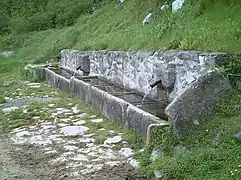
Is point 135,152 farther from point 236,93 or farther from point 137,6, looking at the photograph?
point 137,6

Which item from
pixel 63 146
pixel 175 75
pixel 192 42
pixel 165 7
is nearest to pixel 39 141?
pixel 63 146

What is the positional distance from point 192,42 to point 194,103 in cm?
223

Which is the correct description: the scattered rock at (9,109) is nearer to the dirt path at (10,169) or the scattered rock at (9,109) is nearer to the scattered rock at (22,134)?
the scattered rock at (22,134)

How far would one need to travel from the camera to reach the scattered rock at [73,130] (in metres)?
7.17

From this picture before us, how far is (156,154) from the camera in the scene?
17.2 feet

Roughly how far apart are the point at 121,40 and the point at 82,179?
6286mm

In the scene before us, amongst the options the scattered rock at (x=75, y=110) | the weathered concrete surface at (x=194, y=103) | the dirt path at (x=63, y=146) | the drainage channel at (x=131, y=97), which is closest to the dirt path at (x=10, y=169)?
the dirt path at (x=63, y=146)

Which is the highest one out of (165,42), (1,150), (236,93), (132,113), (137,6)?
(137,6)

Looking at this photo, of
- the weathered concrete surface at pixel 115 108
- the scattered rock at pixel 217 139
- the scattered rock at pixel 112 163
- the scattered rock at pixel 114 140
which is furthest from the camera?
the scattered rock at pixel 114 140

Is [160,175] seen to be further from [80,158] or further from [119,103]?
[119,103]

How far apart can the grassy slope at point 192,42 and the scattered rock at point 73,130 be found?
6.44 ft

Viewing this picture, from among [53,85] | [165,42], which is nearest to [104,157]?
[165,42]

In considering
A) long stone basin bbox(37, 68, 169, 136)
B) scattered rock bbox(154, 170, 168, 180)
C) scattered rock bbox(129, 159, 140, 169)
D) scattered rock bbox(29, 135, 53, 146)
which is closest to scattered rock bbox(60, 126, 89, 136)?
scattered rock bbox(29, 135, 53, 146)

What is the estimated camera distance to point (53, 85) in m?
13.0
